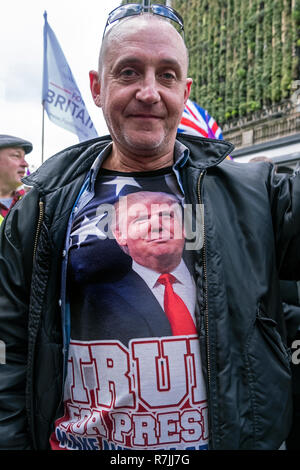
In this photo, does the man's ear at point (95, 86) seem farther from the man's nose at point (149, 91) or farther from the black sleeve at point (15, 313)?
the black sleeve at point (15, 313)

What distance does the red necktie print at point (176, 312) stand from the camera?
4.29 ft

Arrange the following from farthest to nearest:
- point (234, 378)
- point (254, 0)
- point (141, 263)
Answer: point (254, 0), point (141, 263), point (234, 378)

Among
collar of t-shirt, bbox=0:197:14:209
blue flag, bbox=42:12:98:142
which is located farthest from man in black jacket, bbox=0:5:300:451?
blue flag, bbox=42:12:98:142

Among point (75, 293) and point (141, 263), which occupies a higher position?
point (141, 263)

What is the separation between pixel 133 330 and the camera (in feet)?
4.32

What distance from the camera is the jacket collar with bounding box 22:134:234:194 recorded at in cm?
150

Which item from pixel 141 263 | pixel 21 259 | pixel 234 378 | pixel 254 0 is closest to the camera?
pixel 234 378

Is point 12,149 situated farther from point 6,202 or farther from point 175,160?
point 175,160

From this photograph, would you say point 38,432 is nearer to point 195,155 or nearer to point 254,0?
point 195,155

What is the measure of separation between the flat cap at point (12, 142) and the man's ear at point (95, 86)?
2.33 m

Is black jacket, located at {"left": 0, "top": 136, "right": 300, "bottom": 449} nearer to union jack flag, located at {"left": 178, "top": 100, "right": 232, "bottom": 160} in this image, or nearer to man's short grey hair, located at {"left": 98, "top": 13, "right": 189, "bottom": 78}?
man's short grey hair, located at {"left": 98, "top": 13, "right": 189, "bottom": 78}

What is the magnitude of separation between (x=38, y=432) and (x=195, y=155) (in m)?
1.17

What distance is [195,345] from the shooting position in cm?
129
